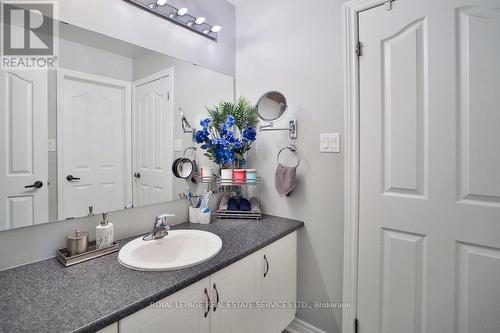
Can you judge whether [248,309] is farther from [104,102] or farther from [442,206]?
[104,102]

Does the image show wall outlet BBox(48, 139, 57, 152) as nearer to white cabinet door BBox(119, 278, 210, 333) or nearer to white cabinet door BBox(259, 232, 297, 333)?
white cabinet door BBox(119, 278, 210, 333)

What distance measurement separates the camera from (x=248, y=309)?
120 cm

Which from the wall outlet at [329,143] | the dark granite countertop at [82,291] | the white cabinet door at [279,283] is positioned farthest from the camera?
the wall outlet at [329,143]

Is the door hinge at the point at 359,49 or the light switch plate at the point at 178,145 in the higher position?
the door hinge at the point at 359,49

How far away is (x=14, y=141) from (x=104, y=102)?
0.38 m

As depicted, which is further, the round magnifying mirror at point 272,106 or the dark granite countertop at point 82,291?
the round magnifying mirror at point 272,106

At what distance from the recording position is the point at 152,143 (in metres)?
1.41

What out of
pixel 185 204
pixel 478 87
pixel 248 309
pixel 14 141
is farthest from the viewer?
pixel 185 204

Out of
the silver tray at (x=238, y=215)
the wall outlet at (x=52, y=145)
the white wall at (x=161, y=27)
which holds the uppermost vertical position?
the white wall at (x=161, y=27)

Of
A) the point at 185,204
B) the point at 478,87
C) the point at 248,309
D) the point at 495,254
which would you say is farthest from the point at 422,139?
the point at 185,204

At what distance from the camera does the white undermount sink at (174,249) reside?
1.05 meters

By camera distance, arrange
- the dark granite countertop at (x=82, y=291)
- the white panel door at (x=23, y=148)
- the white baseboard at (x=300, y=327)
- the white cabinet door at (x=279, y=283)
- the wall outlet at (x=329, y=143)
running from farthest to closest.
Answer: the white baseboard at (x=300, y=327), the wall outlet at (x=329, y=143), the white cabinet door at (x=279, y=283), the white panel door at (x=23, y=148), the dark granite countertop at (x=82, y=291)

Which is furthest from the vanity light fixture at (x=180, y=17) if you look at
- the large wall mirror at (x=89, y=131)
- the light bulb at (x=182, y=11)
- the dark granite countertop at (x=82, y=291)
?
→ the dark granite countertop at (x=82, y=291)

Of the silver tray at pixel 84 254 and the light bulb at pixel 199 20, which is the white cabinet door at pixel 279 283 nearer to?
the silver tray at pixel 84 254
